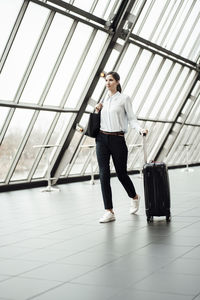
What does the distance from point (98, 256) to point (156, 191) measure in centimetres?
180

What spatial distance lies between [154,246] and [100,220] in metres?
1.65

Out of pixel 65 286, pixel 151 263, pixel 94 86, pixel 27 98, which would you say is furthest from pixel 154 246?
pixel 94 86

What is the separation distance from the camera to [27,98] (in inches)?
437

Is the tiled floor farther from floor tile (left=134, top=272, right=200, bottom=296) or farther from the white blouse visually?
the white blouse

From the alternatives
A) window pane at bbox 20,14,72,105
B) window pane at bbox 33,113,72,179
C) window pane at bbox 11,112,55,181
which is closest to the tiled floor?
window pane at bbox 20,14,72,105

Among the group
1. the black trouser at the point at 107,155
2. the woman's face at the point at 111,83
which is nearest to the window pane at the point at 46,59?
the woman's face at the point at 111,83

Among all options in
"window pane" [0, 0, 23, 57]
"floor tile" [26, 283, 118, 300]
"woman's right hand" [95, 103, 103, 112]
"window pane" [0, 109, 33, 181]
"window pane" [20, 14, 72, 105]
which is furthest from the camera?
"window pane" [0, 109, 33, 181]

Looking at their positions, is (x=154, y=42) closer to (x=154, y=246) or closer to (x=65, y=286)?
(x=154, y=246)

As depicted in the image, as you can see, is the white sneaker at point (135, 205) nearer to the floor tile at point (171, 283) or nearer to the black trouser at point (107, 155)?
the black trouser at point (107, 155)

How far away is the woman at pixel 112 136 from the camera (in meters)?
5.64

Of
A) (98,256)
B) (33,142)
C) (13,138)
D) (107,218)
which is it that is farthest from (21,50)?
(98,256)

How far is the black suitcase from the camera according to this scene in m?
5.41

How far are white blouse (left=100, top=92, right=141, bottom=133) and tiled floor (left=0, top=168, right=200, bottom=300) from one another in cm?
101

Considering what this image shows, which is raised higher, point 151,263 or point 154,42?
point 154,42
